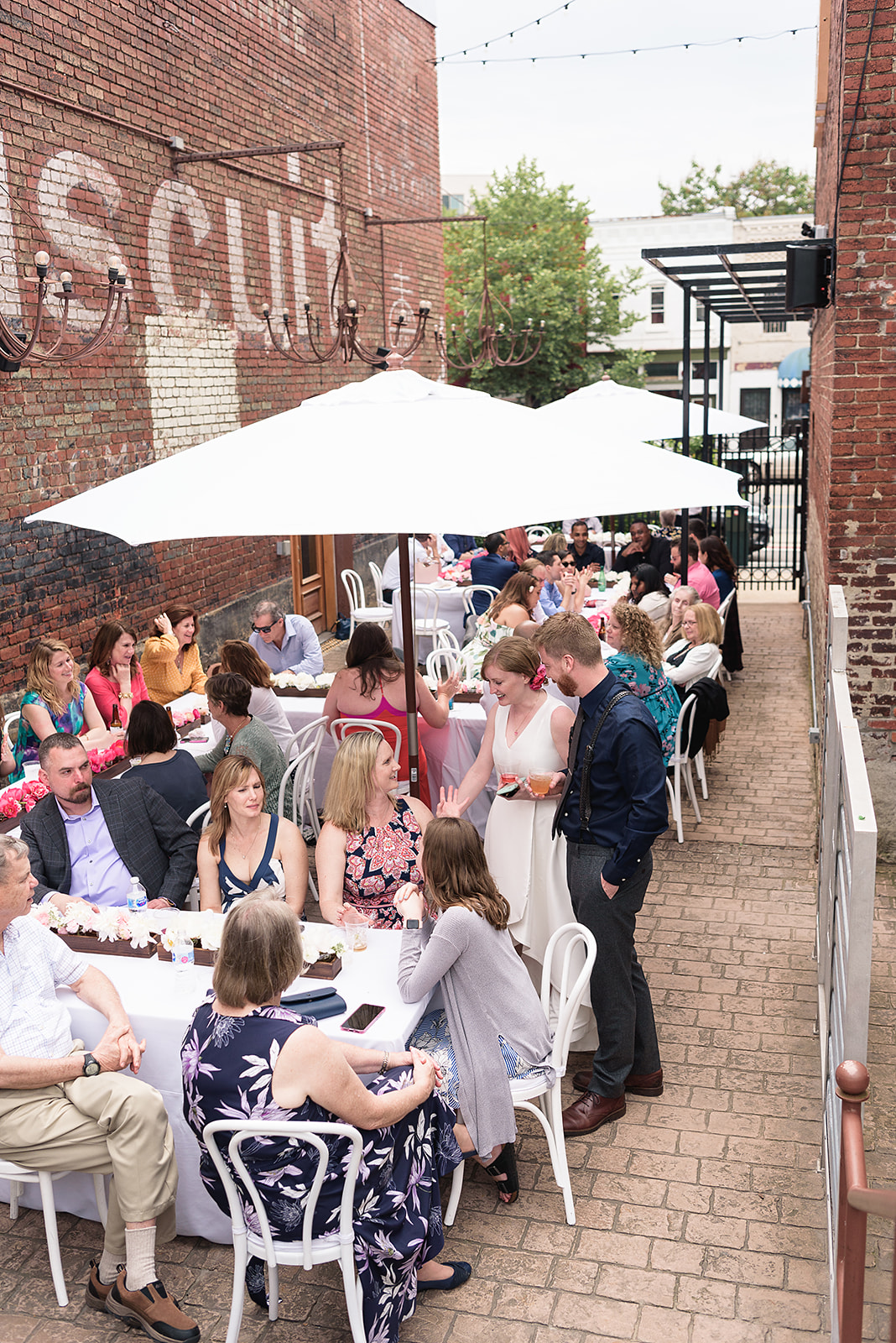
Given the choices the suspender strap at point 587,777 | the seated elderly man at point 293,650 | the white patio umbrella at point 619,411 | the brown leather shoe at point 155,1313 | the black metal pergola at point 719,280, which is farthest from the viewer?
the white patio umbrella at point 619,411

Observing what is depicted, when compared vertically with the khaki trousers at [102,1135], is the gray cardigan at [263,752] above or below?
above

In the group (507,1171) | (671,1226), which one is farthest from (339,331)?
(671,1226)

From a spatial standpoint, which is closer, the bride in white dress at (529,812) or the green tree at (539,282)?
the bride in white dress at (529,812)

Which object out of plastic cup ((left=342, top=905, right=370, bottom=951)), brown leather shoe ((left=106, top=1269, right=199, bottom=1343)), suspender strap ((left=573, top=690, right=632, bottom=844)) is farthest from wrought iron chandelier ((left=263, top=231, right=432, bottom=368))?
brown leather shoe ((left=106, top=1269, right=199, bottom=1343))

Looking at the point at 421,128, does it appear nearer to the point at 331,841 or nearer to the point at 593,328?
the point at 331,841

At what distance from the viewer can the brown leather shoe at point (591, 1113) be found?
4.25 m

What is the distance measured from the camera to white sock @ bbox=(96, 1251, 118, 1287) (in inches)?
138

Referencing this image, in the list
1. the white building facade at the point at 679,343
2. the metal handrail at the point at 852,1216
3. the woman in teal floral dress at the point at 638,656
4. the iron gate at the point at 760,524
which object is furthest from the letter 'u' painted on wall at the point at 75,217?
the white building facade at the point at 679,343

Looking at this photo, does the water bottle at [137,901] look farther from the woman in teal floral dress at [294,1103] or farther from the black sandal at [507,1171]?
the black sandal at [507,1171]

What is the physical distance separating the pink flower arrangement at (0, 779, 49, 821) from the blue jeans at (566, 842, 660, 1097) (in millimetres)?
2443

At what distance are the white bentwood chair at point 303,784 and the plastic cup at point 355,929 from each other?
1763 millimetres

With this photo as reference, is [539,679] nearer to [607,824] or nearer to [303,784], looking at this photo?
[607,824]

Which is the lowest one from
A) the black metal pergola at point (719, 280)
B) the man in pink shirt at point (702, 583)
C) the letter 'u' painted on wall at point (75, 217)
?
the man in pink shirt at point (702, 583)

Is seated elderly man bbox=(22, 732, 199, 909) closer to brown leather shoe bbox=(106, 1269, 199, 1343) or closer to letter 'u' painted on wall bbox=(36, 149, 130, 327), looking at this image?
brown leather shoe bbox=(106, 1269, 199, 1343)
